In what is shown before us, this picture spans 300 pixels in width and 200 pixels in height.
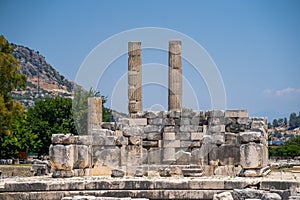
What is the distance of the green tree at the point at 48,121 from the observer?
54219mm

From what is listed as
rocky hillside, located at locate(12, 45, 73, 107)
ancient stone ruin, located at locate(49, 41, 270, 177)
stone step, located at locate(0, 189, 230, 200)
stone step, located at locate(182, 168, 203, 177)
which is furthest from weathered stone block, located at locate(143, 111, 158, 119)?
rocky hillside, located at locate(12, 45, 73, 107)

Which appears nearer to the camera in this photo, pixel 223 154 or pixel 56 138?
pixel 56 138

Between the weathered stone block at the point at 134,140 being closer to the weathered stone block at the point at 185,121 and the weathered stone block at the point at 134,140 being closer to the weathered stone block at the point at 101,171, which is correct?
the weathered stone block at the point at 101,171

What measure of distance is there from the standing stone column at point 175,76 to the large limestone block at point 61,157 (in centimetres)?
1212

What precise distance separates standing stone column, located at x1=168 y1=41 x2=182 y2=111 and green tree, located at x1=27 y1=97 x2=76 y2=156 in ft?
75.6

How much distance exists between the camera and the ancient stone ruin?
2045 centimetres

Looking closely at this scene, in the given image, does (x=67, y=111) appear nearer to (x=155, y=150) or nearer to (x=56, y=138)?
(x=155, y=150)

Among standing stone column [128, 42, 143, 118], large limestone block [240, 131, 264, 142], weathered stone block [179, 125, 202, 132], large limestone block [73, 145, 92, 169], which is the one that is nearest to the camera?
large limestone block [240, 131, 264, 142]

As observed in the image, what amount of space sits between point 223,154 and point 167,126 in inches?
145

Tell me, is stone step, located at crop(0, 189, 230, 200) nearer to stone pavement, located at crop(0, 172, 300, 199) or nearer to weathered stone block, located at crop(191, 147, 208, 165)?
stone pavement, located at crop(0, 172, 300, 199)

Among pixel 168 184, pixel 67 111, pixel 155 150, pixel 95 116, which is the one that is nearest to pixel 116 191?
pixel 168 184

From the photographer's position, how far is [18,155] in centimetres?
5675

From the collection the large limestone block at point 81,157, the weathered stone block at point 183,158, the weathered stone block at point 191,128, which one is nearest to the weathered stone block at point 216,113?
the weathered stone block at point 191,128

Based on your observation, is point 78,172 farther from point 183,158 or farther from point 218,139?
point 218,139
